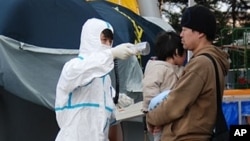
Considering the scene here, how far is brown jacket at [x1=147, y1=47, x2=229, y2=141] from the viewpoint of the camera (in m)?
2.94

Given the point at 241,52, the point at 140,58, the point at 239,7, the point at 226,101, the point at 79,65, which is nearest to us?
the point at 79,65

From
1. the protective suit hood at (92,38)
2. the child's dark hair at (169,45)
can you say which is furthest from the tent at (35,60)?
the child's dark hair at (169,45)

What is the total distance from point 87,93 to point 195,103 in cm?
153

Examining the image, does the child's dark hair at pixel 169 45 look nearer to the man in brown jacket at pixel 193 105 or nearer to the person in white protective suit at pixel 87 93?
the person in white protective suit at pixel 87 93

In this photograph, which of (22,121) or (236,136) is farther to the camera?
(22,121)

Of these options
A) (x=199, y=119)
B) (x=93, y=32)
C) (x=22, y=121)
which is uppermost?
(x=93, y=32)

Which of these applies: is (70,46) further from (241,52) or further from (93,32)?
(241,52)

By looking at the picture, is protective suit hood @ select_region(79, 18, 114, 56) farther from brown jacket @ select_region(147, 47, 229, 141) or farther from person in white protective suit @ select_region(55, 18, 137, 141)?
brown jacket @ select_region(147, 47, 229, 141)

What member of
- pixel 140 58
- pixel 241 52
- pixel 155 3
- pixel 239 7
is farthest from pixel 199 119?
pixel 239 7

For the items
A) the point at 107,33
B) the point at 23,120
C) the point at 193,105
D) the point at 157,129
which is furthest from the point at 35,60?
the point at 193,105

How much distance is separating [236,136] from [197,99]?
574 mm

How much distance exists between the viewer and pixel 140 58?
272 inches

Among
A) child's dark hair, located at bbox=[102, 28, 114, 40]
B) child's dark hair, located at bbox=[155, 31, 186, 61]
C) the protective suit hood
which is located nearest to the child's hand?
child's dark hair, located at bbox=[155, 31, 186, 61]

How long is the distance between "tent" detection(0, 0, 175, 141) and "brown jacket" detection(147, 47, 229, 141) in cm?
283
